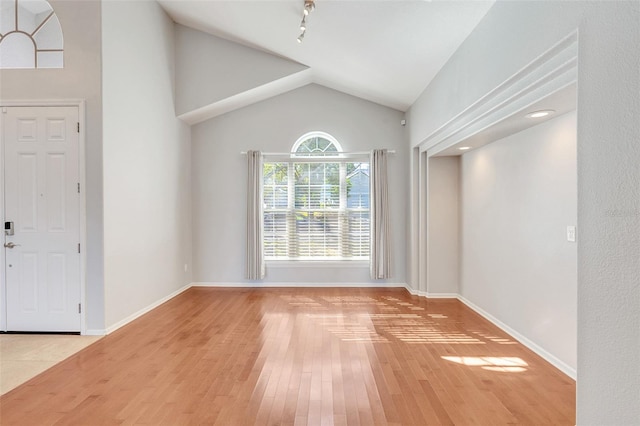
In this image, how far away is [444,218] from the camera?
16.8ft

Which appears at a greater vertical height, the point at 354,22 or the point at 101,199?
the point at 354,22

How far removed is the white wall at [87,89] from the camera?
3605mm

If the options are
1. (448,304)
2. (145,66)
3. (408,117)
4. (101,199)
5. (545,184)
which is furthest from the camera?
(408,117)

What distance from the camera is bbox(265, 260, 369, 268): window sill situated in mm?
5941

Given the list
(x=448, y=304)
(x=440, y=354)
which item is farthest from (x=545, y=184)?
(x=448, y=304)

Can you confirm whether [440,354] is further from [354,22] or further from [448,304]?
[354,22]

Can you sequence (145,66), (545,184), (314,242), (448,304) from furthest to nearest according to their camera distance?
(314,242)
(448,304)
(145,66)
(545,184)

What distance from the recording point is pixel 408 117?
5637mm

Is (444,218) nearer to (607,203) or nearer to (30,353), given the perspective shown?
(607,203)

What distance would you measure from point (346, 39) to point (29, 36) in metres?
3.56

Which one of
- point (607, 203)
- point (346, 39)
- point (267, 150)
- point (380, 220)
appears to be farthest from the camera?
point (267, 150)

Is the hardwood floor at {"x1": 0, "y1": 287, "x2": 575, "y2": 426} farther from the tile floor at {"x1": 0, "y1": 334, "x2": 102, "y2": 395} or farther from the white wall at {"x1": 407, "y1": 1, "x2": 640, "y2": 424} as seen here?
the white wall at {"x1": 407, "y1": 1, "x2": 640, "y2": 424}

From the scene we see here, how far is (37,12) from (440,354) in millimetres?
5571

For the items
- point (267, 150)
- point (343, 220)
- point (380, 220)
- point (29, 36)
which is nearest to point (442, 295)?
point (380, 220)
